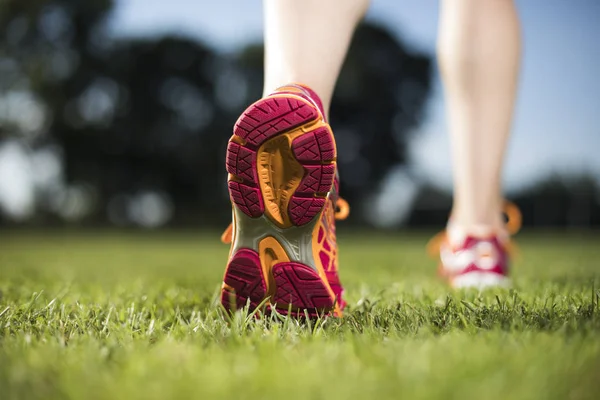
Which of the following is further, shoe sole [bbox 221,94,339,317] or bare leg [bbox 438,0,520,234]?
bare leg [bbox 438,0,520,234]

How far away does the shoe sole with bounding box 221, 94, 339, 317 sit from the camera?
4.22 feet

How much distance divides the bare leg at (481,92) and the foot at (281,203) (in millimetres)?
1051

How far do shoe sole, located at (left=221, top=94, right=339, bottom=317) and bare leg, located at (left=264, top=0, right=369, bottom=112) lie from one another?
230mm

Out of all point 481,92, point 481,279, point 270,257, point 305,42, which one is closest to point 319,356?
point 270,257

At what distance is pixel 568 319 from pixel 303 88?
31.9 inches

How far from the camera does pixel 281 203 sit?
136cm

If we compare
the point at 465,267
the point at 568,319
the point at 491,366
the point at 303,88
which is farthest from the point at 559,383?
the point at 465,267

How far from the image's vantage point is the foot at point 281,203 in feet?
4.23

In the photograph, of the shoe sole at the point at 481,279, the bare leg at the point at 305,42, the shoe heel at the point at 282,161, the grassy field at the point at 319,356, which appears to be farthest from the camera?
the shoe sole at the point at 481,279

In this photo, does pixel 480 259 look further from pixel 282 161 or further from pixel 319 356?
pixel 319 356

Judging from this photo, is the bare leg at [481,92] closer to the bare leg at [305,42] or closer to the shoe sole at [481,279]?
the shoe sole at [481,279]

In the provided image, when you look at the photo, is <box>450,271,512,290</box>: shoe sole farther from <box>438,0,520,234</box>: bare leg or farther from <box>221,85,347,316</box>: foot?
<box>221,85,347,316</box>: foot

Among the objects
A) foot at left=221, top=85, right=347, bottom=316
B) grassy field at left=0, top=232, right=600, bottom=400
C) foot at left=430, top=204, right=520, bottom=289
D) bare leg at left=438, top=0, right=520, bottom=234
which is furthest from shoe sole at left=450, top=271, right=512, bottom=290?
foot at left=221, top=85, right=347, bottom=316

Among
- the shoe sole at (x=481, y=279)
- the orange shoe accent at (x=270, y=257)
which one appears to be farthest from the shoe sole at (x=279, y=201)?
the shoe sole at (x=481, y=279)
